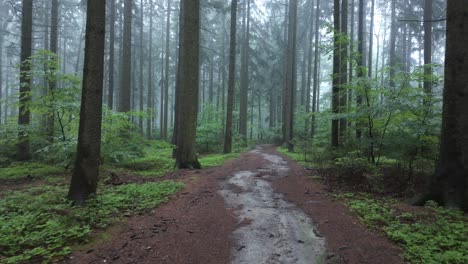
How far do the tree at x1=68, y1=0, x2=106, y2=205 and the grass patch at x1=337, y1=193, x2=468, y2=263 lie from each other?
5.36 metres

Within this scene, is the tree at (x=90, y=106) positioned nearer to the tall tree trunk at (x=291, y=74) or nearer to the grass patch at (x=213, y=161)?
the grass patch at (x=213, y=161)

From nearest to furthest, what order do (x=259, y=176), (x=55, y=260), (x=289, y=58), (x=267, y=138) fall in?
1. (x=55, y=260)
2. (x=259, y=176)
3. (x=289, y=58)
4. (x=267, y=138)

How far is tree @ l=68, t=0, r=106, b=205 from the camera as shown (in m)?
5.50

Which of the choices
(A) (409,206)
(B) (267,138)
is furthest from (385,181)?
(B) (267,138)

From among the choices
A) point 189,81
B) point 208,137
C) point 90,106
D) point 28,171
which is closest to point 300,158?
point 189,81

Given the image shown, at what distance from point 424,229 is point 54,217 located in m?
5.92

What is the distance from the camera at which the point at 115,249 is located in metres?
3.77

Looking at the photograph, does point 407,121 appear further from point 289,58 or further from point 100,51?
point 289,58

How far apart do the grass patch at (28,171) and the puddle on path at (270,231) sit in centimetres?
651

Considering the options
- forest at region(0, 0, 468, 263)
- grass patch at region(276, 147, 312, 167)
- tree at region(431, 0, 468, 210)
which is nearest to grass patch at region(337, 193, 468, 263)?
forest at region(0, 0, 468, 263)

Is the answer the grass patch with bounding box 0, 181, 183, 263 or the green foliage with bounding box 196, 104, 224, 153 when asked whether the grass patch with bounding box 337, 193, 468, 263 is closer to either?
the grass patch with bounding box 0, 181, 183, 263

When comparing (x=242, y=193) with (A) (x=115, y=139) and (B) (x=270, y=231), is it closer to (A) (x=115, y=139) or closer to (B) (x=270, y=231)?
(B) (x=270, y=231)

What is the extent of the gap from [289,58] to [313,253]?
19.5m

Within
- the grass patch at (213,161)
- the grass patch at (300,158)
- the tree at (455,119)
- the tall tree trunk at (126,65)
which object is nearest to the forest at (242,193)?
the tree at (455,119)
